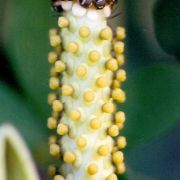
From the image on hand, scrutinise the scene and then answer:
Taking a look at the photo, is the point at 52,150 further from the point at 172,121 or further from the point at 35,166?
the point at 172,121

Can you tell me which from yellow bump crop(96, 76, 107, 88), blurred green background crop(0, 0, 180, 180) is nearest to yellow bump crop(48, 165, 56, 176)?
blurred green background crop(0, 0, 180, 180)

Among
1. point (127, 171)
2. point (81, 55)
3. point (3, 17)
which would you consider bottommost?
point (127, 171)

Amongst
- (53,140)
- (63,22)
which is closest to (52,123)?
(53,140)

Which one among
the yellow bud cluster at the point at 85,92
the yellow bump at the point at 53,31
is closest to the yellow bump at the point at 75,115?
the yellow bud cluster at the point at 85,92

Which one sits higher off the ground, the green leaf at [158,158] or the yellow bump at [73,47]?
the yellow bump at [73,47]

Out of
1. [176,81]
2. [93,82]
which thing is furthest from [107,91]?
[176,81]

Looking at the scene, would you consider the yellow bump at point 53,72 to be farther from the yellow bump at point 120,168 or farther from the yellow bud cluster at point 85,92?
the yellow bump at point 120,168

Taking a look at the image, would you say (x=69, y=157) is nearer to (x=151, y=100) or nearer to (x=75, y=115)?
(x=75, y=115)
